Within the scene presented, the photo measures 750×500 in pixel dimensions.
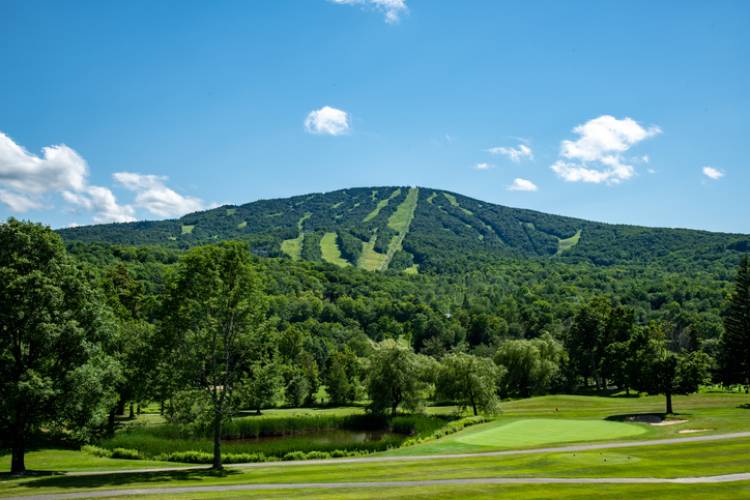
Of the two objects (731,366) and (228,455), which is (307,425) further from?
(731,366)

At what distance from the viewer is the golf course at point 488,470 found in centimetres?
2397

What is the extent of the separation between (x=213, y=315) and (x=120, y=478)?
10221 mm

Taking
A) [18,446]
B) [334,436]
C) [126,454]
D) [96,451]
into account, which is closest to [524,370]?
[334,436]

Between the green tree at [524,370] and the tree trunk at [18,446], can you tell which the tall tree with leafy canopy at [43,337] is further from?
the green tree at [524,370]

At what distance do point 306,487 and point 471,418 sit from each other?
40.6 m

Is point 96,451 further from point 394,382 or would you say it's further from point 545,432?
point 545,432

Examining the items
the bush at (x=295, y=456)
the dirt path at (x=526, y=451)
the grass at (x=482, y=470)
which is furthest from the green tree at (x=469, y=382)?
the grass at (x=482, y=470)

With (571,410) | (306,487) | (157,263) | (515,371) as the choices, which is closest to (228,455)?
(306,487)

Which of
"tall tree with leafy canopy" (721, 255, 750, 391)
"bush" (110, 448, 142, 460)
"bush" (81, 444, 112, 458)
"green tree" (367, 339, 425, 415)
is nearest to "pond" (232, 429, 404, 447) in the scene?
"green tree" (367, 339, 425, 415)

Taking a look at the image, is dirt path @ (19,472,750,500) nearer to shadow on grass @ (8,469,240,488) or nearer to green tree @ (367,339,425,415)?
shadow on grass @ (8,469,240,488)

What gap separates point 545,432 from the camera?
161 ft

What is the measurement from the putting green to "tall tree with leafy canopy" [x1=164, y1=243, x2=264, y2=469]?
22306mm

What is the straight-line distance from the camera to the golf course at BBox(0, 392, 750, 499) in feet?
78.6

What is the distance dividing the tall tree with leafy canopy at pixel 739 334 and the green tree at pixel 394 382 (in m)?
47.5
